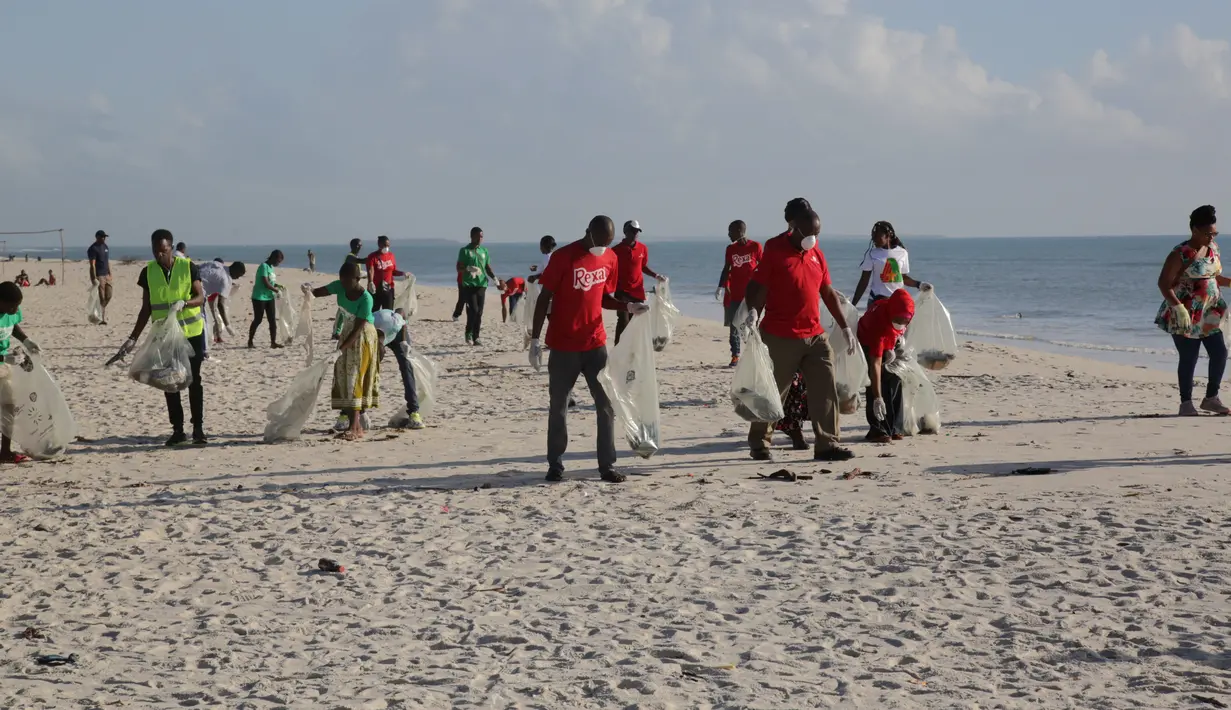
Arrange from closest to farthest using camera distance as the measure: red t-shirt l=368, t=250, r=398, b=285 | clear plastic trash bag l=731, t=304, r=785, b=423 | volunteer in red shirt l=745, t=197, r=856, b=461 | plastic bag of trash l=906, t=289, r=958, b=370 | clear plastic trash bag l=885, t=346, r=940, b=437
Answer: volunteer in red shirt l=745, t=197, r=856, b=461, clear plastic trash bag l=731, t=304, r=785, b=423, clear plastic trash bag l=885, t=346, r=940, b=437, plastic bag of trash l=906, t=289, r=958, b=370, red t-shirt l=368, t=250, r=398, b=285

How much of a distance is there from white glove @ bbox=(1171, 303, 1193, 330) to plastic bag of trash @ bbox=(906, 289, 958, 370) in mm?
1645

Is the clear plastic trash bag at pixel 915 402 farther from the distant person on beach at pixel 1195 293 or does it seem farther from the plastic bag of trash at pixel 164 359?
the plastic bag of trash at pixel 164 359

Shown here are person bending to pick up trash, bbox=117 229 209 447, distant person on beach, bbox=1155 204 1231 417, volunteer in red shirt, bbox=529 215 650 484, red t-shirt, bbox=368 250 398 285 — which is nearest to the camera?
volunteer in red shirt, bbox=529 215 650 484

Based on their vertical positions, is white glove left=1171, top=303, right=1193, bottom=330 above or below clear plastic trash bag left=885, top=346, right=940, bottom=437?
above

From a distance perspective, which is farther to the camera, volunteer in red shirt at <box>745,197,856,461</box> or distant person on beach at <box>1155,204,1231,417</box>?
distant person on beach at <box>1155,204,1231,417</box>

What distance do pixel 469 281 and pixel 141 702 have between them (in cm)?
1185

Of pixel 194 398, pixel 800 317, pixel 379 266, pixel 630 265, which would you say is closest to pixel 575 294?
pixel 800 317

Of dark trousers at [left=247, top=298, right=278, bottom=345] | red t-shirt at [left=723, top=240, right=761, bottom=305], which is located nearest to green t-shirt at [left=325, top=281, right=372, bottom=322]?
red t-shirt at [left=723, top=240, right=761, bottom=305]

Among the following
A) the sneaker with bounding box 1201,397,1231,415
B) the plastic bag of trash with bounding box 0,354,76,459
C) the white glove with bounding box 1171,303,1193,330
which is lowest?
the sneaker with bounding box 1201,397,1231,415

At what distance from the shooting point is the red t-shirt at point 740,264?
12.0 meters

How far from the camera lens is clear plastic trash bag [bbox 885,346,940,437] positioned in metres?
8.57

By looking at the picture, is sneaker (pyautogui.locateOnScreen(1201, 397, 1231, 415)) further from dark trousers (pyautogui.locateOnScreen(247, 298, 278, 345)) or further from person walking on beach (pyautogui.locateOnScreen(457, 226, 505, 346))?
dark trousers (pyautogui.locateOnScreen(247, 298, 278, 345))

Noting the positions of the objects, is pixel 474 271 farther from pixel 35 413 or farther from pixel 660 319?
pixel 35 413

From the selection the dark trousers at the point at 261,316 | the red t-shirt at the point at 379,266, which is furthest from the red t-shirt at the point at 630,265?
the dark trousers at the point at 261,316
